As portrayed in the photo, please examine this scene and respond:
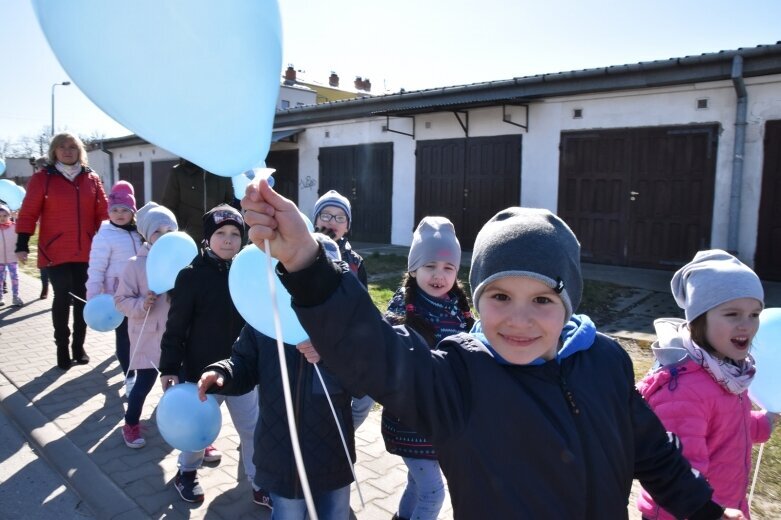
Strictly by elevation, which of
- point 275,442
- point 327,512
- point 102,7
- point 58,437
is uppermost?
point 102,7

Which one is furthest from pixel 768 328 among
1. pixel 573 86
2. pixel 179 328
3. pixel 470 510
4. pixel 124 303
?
pixel 573 86

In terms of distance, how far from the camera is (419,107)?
12.4 m

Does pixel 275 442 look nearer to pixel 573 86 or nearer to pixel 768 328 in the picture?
pixel 768 328

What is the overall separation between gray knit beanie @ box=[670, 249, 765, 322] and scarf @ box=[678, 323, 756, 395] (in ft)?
0.50

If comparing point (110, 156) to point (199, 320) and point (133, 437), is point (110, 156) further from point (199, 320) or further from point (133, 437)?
point (199, 320)

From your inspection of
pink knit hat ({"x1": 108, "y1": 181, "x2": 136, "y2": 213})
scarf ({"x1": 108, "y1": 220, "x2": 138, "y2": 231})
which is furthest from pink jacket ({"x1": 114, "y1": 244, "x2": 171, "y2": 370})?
pink knit hat ({"x1": 108, "y1": 181, "x2": 136, "y2": 213})

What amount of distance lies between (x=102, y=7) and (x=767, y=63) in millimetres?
9927

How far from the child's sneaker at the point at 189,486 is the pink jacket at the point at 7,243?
6.63 metres

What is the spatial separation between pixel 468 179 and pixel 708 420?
11019 millimetres

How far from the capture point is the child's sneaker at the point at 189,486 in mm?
3125

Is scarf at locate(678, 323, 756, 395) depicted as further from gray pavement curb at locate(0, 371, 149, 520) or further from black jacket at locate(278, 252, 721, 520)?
gray pavement curb at locate(0, 371, 149, 520)

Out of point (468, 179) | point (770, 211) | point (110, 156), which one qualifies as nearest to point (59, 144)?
point (468, 179)

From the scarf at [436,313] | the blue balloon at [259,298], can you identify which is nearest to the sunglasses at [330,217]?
the scarf at [436,313]

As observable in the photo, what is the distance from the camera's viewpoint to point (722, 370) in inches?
78.0
